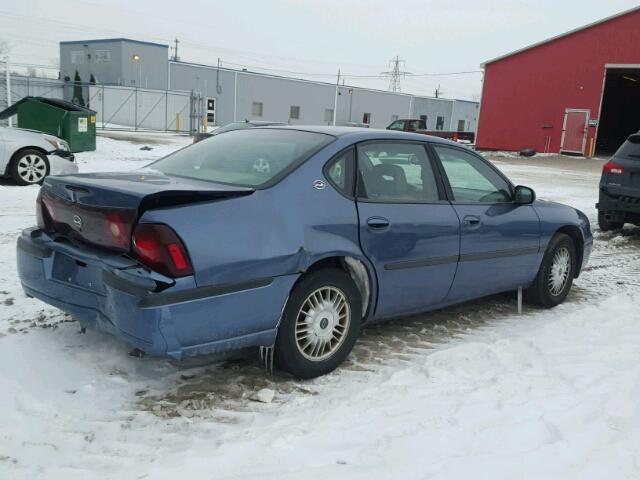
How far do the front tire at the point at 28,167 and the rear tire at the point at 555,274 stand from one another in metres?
8.46

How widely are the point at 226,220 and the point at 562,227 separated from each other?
11.4 ft

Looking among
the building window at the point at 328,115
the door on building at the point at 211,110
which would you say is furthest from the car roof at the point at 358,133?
the building window at the point at 328,115

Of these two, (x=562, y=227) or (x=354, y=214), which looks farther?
(x=562, y=227)

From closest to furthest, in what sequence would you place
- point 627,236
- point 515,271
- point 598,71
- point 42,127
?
point 515,271, point 627,236, point 42,127, point 598,71

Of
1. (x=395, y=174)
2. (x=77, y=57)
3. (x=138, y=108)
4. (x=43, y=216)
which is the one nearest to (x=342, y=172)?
(x=395, y=174)

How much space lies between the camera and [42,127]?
16.5 m

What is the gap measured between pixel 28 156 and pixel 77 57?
37734 mm

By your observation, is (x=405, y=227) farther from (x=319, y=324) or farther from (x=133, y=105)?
(x=133, y=105)

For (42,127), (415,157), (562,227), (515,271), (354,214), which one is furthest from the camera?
(42,127)

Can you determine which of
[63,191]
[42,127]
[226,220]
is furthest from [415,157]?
[42,127]

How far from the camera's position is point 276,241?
3.34 meters

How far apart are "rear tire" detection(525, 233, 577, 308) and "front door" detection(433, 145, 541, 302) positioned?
6.5 inches

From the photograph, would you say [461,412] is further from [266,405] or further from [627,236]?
[627,236]

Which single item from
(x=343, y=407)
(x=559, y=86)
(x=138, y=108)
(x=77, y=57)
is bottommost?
(x=343, y=407)
